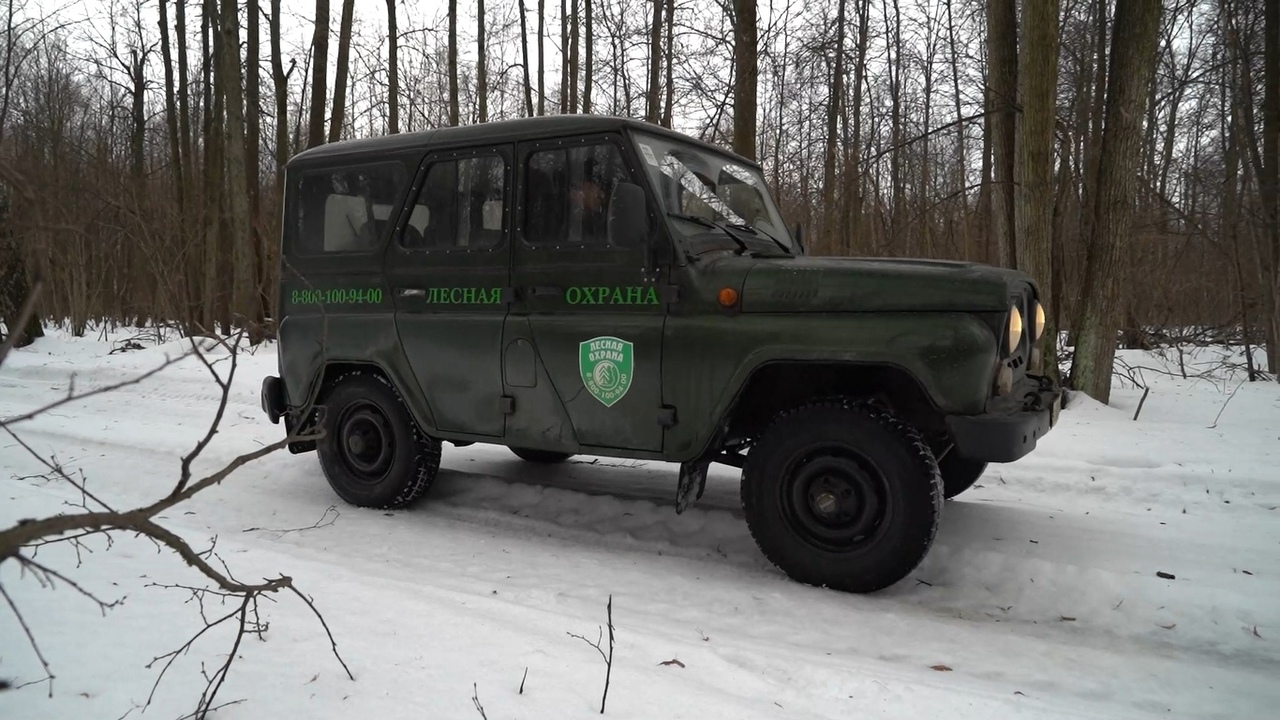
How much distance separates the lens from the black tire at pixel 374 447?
16.9ft

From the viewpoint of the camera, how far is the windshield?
4293 millimetres

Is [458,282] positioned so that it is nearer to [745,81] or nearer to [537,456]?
[537,456]

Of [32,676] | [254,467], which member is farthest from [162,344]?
[32,676]

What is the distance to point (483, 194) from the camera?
478 cm

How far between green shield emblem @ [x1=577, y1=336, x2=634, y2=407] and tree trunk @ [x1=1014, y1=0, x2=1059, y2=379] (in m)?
5.39

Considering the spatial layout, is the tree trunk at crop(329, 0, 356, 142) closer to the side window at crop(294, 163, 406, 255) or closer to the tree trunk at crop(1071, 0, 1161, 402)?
the side window at crop(294, 163, 406, 255)

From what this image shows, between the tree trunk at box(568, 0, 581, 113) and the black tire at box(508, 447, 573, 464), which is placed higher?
the tree trunk at box(568, 0, 581, 113)

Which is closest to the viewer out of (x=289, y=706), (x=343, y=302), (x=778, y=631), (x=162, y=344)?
(x=289, y=706)

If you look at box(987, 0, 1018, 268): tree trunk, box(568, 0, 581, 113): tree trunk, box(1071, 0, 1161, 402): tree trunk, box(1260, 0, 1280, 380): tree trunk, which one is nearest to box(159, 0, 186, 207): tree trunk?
box(568, 0, 581, 113): tree trunk

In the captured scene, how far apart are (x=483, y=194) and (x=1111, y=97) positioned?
6.79 m

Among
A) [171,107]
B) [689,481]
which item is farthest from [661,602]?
[171,107]

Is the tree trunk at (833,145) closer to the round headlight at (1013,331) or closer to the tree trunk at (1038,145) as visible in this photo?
the tree trunk at (1038,145)

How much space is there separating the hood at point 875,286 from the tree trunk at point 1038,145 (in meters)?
4.71

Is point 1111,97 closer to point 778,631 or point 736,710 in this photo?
point 778,631
